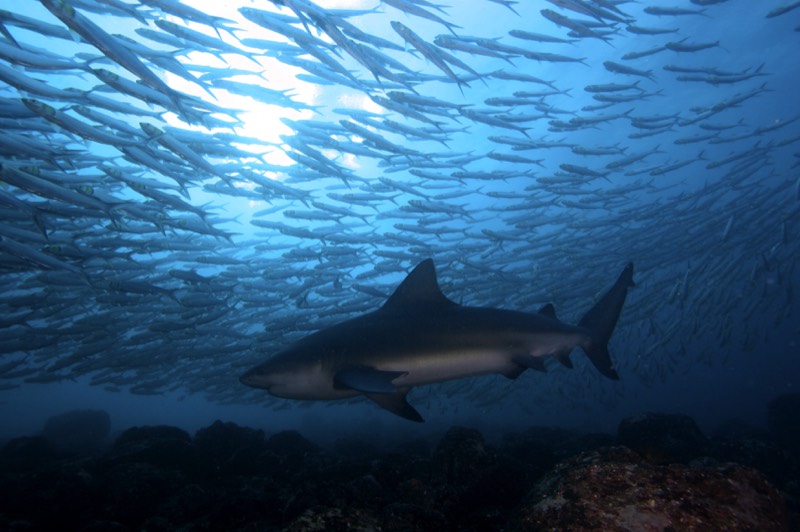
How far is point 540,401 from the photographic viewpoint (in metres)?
27.6

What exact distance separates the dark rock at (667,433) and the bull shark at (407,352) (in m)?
4.45

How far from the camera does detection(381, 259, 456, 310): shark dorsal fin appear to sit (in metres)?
4.08

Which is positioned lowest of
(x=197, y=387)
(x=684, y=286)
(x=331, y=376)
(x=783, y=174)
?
(x=197, y=387)

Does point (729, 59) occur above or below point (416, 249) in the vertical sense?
above

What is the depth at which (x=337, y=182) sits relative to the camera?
2744 cm

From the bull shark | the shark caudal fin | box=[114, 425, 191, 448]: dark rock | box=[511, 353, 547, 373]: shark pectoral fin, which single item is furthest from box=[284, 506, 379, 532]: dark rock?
box=[114, 425, 191, 448]: dark rock

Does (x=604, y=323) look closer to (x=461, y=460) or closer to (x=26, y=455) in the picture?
(x=461, y=460)

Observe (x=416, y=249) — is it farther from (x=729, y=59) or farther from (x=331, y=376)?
(x=729, y=59)

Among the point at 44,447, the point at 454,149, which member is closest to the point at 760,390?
the point at 454,149

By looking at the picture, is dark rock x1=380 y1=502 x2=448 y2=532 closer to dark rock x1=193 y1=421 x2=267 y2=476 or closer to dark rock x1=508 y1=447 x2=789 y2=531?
dark rock x1=508 y1=447 x2=789 y2=531

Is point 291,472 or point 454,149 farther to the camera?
point 454,149

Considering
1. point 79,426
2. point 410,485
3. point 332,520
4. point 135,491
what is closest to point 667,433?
point 410,485

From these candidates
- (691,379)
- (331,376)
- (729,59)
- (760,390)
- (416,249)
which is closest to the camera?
(331,376)

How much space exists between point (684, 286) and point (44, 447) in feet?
63.5
